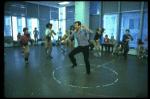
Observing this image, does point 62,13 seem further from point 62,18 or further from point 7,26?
point 7,26

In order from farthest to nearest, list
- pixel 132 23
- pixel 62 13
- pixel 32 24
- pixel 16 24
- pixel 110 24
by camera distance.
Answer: pixel 62 13, pixel 32 24, pixel 16 24, pixel 110 24, pixel 132 23

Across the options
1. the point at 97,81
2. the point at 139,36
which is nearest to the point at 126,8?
the point at 139,36

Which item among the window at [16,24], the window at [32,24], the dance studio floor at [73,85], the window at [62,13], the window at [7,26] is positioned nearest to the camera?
the dance studio floor at [73,85]

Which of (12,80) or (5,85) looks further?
(12,80)

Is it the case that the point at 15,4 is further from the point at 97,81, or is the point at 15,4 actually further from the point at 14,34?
the point at 97,81

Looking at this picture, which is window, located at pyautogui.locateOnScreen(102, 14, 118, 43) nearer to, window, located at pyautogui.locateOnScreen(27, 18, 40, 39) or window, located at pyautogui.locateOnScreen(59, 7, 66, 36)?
window, located at pyautogui.locateOnScreen(59, 7, 66, 36)

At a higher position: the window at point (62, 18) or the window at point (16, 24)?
the window at point (62, 18)

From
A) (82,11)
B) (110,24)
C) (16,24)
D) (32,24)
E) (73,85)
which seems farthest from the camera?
(32,24)

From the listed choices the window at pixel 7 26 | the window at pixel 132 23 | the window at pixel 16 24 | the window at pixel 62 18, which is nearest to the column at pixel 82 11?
the window at pixel 132 23

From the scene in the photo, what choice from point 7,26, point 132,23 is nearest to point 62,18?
point 7,26

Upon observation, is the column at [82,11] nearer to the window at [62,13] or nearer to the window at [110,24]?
the window at [110,24]

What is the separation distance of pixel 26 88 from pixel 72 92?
1.12 meters

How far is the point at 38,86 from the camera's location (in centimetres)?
306

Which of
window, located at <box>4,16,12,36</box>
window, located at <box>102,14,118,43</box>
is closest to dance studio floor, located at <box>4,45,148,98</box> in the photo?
window, located at <box>102,14,118,43</box>
